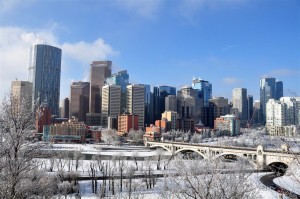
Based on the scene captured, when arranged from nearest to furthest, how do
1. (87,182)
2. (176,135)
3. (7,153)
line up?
1. (7,153)
2. (87,182)
3. (176,135)

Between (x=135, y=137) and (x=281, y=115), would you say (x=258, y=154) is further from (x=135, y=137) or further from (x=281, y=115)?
(x=281, y=115)

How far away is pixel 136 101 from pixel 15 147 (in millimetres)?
168182

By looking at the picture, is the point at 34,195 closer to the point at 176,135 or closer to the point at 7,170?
the point at 7,170

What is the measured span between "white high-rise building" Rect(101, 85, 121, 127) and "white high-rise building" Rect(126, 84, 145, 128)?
6.29 metres

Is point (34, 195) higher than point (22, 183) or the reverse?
the reverse

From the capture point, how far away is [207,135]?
156 metres

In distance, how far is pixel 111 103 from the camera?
18150cm

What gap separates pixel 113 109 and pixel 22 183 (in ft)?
561

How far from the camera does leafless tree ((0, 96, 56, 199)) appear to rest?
10.9 m

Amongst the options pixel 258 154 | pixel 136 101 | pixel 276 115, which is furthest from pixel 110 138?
pixel 276 115

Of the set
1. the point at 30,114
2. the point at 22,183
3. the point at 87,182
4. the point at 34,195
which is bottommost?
the point at 87,182

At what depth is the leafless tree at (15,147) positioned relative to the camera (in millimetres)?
10914

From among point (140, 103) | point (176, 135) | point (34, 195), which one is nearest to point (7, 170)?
point (34, 195)

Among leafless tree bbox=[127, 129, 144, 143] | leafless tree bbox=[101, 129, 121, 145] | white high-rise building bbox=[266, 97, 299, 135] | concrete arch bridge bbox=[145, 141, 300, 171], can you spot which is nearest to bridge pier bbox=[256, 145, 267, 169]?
concrete arch bridge bbox=[145, 141, 300, 171]
